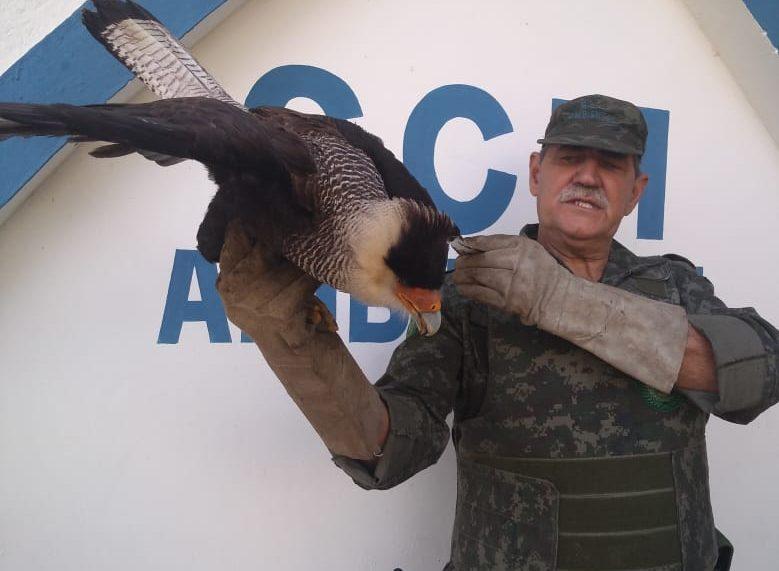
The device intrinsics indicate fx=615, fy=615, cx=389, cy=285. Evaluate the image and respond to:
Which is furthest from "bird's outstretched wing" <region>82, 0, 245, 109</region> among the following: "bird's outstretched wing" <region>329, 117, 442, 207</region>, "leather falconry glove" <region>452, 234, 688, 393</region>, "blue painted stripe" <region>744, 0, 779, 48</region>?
"blue painted stripe" <region>744, 0, 779, 48</region>

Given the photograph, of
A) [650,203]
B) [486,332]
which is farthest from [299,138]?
[650,203]

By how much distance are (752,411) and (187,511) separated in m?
1.72

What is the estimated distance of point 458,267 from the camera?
167cm

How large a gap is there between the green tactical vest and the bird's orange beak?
0.34 metres

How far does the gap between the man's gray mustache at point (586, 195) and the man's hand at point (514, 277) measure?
0.88 ft

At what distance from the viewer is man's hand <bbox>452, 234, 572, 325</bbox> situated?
5.08ft

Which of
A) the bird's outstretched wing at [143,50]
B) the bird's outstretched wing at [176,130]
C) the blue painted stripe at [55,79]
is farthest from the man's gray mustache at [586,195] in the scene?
the blue painted stripe at [55,79]

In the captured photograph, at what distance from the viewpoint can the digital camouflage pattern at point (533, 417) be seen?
1534 mm

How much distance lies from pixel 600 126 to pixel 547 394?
784 millimetres

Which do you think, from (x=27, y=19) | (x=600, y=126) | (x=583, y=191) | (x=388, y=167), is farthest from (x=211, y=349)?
(x=600, y=126)

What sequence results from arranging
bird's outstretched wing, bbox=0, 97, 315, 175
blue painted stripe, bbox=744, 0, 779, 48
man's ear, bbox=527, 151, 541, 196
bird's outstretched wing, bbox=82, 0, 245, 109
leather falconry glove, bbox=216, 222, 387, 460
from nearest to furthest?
bird's outstretched wing, bbox=0, 97, 315, 175
leather falconry glove, bbox=216, 222, 387, 460
bird's outstretched wing, bbox=82, 0, 245, 109
man's ear, bbox=527, 151, 541, 196
blue painted stripe, bbox=744, 0, 779, 48

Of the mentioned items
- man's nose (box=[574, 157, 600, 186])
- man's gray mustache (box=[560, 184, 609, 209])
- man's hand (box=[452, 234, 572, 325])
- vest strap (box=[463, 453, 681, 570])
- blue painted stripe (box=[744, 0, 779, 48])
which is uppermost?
blue painted stripe (box=[744, 0, 779, 48])

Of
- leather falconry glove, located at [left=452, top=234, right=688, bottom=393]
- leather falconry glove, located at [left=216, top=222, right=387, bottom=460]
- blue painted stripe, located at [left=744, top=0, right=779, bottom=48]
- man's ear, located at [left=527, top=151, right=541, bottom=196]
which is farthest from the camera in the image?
blue painted stripe, located at [left=744, top=0, right=779, bottom=48]

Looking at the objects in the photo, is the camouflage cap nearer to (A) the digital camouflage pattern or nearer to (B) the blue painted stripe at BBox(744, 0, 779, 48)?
(A) the digital camouflage pattern
